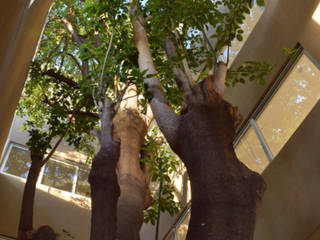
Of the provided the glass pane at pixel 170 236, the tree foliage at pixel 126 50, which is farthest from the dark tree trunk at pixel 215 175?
the glass pane at pixel 170 236

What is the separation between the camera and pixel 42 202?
8.85 metres

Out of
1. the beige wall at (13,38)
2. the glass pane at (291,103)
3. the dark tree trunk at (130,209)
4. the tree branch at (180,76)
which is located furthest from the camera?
the glass pane at (291,103)

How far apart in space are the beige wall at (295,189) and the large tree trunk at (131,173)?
1637mm

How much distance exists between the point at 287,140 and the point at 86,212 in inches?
242

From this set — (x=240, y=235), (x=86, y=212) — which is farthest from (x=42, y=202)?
(x=240, y=235)

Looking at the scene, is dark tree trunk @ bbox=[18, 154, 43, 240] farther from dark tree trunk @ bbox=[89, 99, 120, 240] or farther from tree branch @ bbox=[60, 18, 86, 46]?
tree branch @ bbox=[60, 18, 86, 46]

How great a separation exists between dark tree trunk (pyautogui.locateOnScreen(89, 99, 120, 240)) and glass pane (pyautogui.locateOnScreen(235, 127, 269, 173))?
326 centimetres

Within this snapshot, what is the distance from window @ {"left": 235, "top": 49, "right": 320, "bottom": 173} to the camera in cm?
477

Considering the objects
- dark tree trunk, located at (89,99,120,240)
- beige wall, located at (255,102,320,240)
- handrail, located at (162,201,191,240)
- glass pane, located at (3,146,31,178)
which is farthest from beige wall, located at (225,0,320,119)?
glass pane, located at (3,146,31,178)

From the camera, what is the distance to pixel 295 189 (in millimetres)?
4391

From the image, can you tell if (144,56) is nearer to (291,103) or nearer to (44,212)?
(291,103)

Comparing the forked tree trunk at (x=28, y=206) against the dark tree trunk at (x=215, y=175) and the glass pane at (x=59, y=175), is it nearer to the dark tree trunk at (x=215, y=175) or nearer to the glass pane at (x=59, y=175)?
the dark tree trunk at (x=215, y=175)

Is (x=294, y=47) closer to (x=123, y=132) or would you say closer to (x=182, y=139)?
(x=123, y=132)

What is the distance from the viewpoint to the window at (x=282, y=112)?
4766 mm
